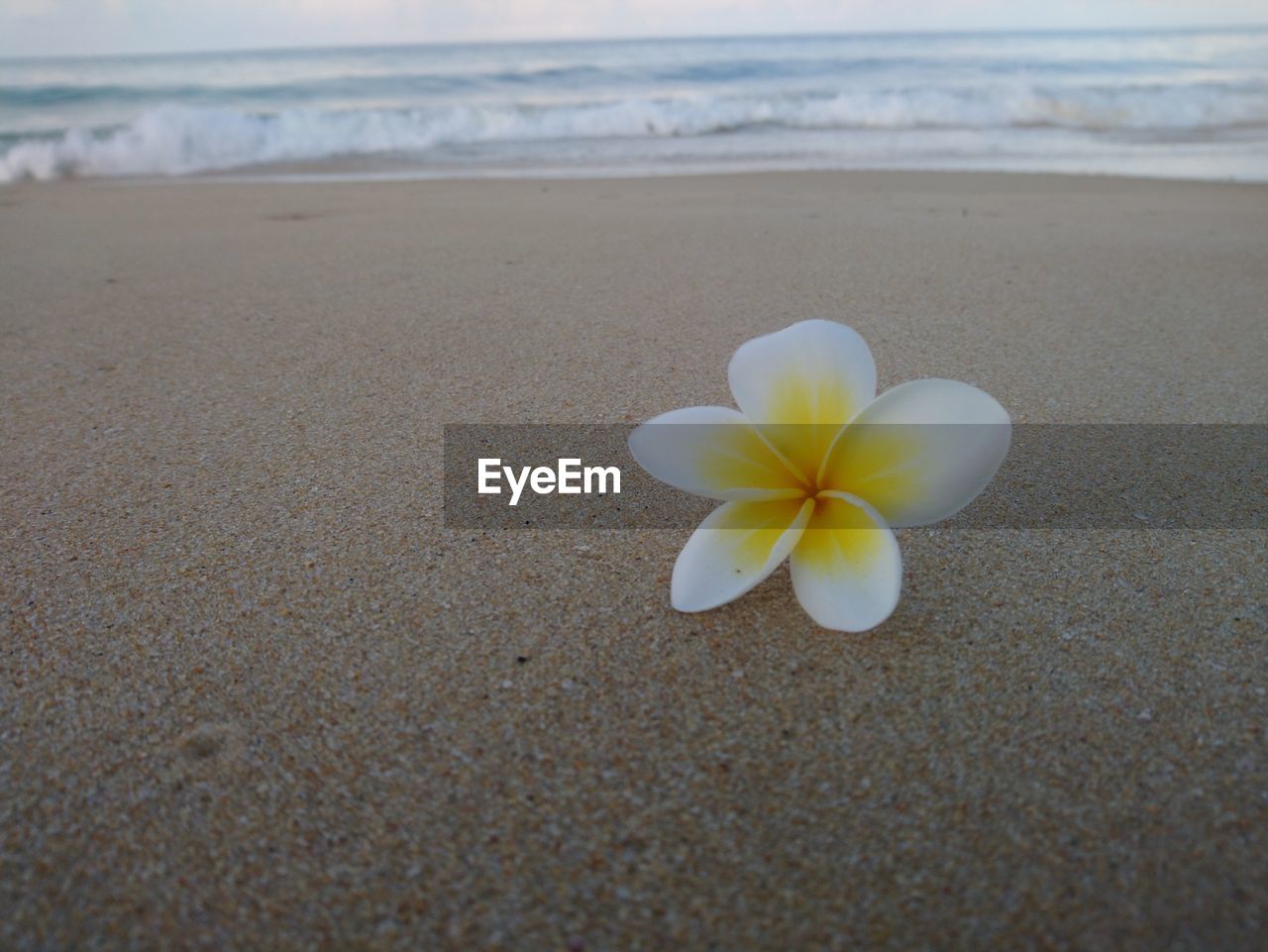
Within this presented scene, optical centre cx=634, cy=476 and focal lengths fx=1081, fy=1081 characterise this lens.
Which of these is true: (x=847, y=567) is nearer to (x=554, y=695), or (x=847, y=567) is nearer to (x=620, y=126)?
(x=554, y=695)

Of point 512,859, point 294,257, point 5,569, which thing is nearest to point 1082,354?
point 512,859

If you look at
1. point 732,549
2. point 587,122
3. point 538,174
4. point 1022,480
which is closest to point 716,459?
point 732,549

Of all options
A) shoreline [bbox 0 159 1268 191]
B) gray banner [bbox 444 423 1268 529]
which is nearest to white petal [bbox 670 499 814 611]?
gray banner [bbox 444 423 1268 529]

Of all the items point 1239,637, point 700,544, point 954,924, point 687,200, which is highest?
point 687,200

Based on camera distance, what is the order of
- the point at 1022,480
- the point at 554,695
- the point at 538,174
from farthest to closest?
1. the point at 538,174
2. the point at 1022,480
3. the point at 554,695

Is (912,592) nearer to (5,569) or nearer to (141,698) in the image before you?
(141,698)

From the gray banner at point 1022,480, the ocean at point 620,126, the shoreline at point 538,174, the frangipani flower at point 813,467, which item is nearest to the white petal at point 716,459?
the frangipani flower at point 813,467
